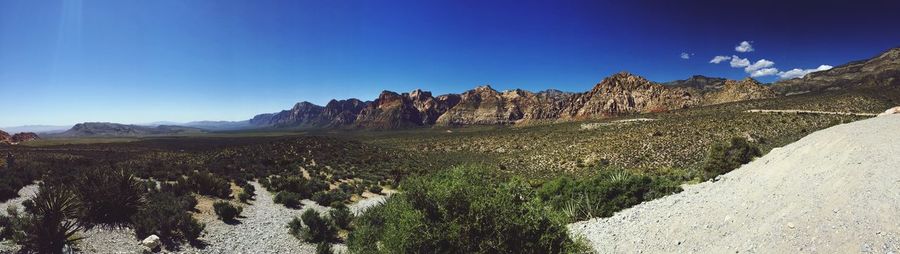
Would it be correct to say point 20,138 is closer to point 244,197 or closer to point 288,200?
point 244,197

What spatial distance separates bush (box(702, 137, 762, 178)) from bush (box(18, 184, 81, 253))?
2528cm

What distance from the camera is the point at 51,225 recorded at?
10344 millimetres

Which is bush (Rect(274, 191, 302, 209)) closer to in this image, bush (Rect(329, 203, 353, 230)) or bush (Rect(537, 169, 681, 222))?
bush (Rect(329, 203, 353, 230))

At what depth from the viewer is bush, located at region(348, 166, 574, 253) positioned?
7938 millimetres

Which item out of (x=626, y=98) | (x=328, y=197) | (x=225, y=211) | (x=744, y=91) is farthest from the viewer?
(x=626, y=98)

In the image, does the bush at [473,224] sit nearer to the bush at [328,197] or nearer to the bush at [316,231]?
the bush at [316,231]

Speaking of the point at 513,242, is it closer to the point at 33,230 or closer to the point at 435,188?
the point at 435,188

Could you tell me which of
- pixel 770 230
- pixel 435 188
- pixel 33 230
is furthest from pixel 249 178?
pixel 770 230

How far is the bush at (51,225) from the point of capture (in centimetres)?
991

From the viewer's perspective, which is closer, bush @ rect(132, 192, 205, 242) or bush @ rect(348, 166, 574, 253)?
bush @ rect(348, 166, 574, 253)

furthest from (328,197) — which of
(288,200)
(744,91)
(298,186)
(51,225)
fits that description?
(744,91)

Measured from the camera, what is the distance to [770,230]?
888cm

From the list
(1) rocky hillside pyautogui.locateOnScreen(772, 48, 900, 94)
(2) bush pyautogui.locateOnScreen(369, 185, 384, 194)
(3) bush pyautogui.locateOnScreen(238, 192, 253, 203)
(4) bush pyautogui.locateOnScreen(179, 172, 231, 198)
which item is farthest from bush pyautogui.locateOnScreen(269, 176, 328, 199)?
(1) rocky hillside pyautogui.locateOnScreen(772, 48, 900, 94)

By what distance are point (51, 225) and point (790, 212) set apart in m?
18.5
